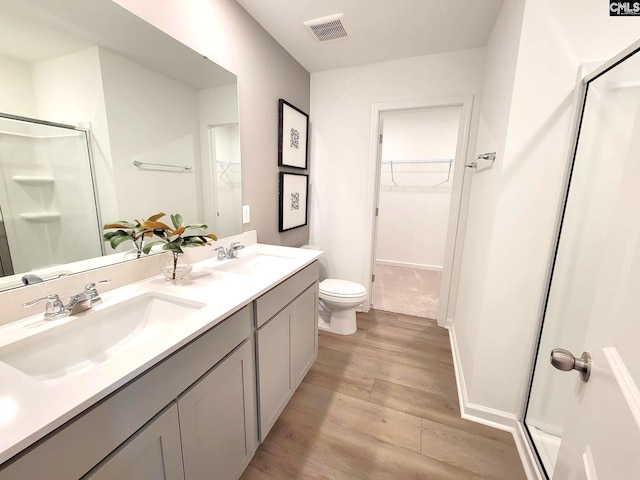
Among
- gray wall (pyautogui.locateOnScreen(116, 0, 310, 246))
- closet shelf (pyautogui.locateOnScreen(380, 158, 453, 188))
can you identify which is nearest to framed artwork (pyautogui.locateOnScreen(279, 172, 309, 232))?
gray wall (pyautogui.locateOnScreen(116, 0, 310, 246))

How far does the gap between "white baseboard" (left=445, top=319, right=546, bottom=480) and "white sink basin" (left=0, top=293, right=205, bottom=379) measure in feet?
5.52

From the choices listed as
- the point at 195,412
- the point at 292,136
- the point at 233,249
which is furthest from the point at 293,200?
the point at 195,412

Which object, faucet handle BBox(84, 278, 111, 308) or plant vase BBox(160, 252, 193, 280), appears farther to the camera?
plant vase BBox(160, 252, 193, 280)

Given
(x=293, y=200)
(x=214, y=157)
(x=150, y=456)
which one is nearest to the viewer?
(x=150, y=456)

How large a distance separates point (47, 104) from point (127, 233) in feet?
1.64

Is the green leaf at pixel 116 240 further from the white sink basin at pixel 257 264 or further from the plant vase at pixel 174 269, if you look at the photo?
the white sink basin at pixel 257 264

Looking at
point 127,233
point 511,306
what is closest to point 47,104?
point 127,233

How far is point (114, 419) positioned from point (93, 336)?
17.1 inches

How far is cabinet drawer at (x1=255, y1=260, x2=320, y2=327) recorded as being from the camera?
124cm

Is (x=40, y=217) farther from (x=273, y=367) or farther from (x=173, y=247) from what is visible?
(x=273, y=367)

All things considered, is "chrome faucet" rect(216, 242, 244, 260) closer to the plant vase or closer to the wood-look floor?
the plant vase

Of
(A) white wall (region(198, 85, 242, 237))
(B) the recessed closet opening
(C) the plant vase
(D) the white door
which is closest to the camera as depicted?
(D) the white door

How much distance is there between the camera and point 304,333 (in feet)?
5.77

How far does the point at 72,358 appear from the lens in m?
0.88
